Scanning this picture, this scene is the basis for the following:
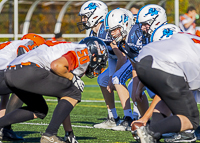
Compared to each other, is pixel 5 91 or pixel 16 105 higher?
pixel 5 91

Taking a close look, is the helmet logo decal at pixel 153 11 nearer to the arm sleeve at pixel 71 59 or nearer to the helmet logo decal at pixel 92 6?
the helmet logo decal at pixel 92 6

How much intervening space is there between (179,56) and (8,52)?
6.77 ft

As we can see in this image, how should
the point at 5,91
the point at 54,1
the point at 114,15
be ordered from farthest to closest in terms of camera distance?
the point at 54,1, the point at 114,15, the point at 5,91

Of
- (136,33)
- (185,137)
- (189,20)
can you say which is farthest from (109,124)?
(189,20)

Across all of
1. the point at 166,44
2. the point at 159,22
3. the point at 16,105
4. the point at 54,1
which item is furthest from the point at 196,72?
the point at 54,1

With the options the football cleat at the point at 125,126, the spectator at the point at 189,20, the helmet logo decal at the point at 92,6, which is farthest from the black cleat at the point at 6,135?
the spectator at the point at 189,20

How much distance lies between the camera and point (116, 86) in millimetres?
5203

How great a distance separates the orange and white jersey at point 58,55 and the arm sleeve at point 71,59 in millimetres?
13

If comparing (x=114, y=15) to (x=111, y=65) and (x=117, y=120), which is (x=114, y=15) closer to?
(x=111, y=65)

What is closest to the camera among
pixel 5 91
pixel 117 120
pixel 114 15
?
pixel 5 91

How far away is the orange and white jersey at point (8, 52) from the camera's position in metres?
4.32

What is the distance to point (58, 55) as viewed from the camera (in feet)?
12.1

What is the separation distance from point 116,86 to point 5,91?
1.66 metres

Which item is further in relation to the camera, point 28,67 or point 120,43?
point 120,43
